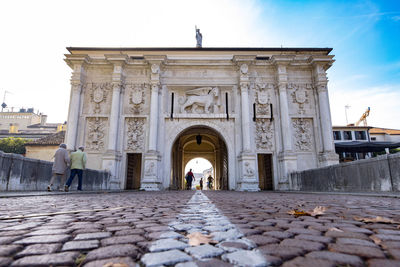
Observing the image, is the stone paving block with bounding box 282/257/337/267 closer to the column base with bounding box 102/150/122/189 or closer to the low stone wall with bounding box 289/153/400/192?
the low stone wall with bounding box 289/153/400/192

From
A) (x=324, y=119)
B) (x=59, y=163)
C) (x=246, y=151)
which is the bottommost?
(x=59, y=163)

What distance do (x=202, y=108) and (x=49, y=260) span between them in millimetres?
15707

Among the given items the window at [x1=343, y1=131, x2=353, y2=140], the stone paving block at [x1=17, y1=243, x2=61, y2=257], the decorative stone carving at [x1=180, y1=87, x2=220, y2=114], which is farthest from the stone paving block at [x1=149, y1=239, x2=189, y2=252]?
the window at [x1=343, y1=131, x2=353, y2=140]

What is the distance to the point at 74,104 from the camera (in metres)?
15.9

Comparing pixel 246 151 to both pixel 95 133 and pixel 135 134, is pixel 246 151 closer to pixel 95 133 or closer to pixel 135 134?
pixel 135 134

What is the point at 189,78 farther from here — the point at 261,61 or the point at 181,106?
the point at 261,61

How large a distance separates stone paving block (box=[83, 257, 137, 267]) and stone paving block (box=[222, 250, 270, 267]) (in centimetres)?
40

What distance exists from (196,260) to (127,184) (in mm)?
16862

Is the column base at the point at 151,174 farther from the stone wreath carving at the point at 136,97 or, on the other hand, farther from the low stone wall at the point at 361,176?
the low stone wall at the point at 361,176

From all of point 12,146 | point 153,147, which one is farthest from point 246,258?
point 12,146

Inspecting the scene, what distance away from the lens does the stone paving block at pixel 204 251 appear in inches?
44.1

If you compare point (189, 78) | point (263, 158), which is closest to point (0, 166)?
point (189, 78)

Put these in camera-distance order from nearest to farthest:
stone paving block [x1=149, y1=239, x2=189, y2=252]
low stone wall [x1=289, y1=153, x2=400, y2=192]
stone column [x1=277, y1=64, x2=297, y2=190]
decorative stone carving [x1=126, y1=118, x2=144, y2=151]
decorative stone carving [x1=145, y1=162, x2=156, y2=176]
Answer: stone paving block [x1=149, y1=239, x2=189, y2=252]
low stone wall [x1=289, y1=153, x2=400, y2=192]
decorative stone carving [x1=145, y1=162, x2=156, y2=176]
stone column [x1=277, y1=64, x2=297, y2=190]
decorative stone carving [x1=126, y1=118, x2=144, y2=151]

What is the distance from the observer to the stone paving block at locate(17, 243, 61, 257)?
3.93ft
